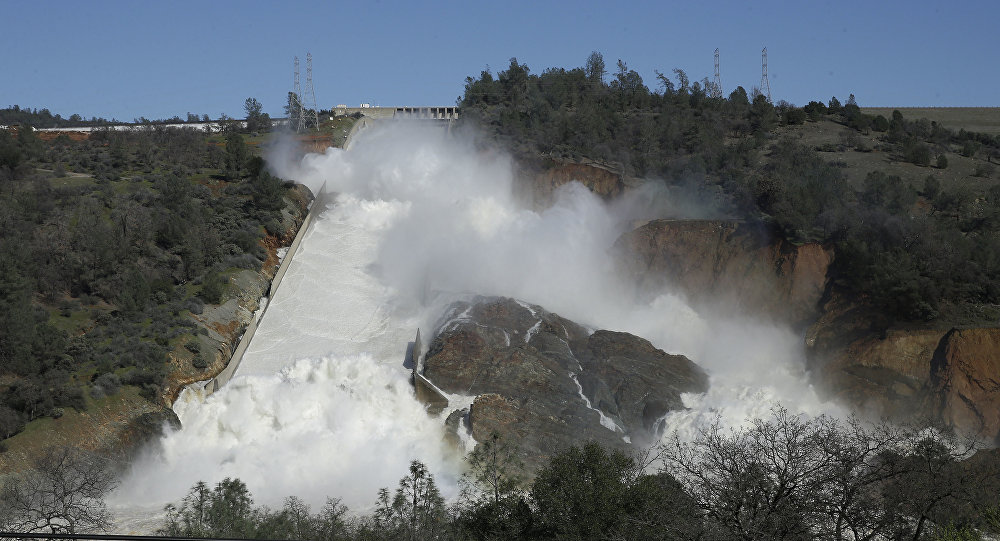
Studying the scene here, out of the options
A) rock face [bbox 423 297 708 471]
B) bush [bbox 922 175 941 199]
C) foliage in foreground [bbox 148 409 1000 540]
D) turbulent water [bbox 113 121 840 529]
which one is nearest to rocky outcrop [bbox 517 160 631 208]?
turbulent water [bbox 113 121 840 529]

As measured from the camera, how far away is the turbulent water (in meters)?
32.5

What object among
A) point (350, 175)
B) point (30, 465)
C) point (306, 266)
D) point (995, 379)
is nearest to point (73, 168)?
point (350, 175)

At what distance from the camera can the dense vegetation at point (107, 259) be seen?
3316 cm

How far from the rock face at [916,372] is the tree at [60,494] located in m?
26.9

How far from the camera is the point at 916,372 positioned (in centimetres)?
3422

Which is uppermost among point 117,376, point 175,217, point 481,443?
point 175,217

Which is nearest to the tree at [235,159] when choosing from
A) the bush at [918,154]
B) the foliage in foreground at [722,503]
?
the foliage in foreground at [722,503]

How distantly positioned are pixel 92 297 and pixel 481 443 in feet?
65.6

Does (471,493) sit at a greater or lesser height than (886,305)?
lesser

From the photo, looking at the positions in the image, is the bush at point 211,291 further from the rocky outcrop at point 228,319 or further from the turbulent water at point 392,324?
the turbulent water at point 392,324

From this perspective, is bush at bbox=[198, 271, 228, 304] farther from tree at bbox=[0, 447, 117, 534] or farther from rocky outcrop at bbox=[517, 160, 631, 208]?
rocky outcrop at bbox=[517, 160, 631, 208]

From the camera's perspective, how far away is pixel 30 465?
95.7 feet

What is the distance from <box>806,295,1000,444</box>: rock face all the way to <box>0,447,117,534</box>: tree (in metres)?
26.9

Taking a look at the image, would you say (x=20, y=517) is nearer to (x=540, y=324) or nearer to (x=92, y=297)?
(x=92, y=297)
